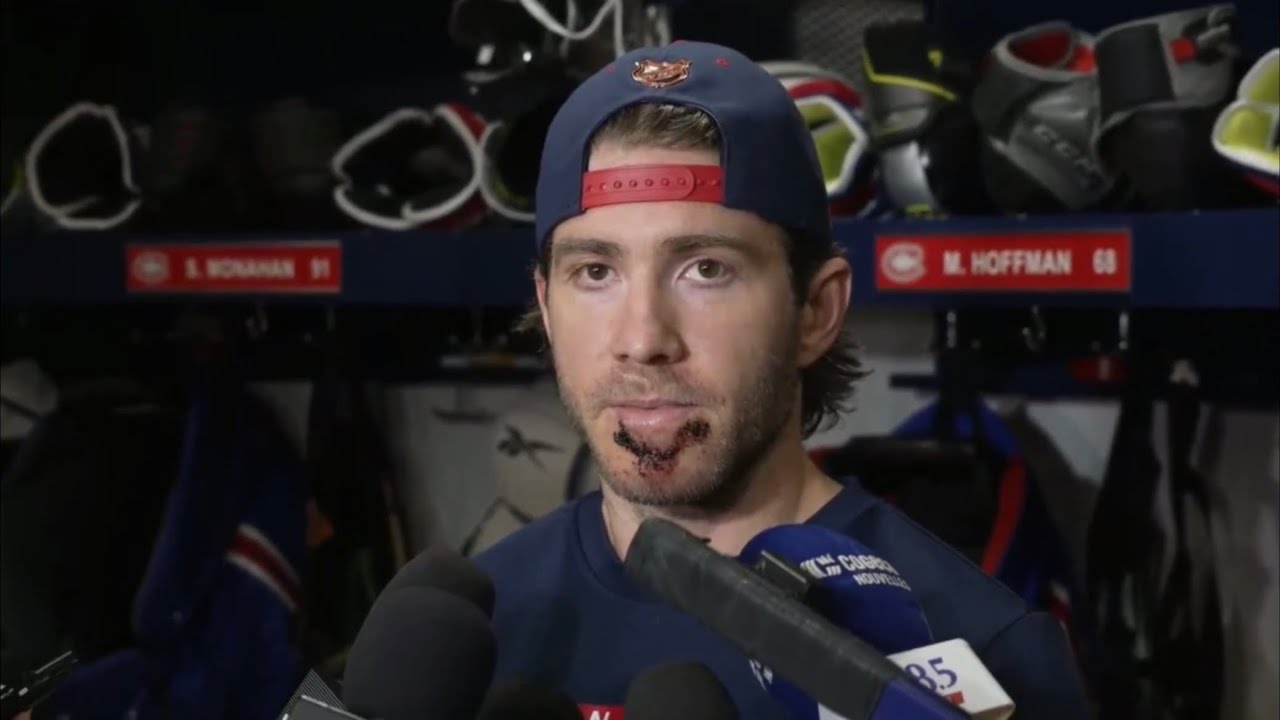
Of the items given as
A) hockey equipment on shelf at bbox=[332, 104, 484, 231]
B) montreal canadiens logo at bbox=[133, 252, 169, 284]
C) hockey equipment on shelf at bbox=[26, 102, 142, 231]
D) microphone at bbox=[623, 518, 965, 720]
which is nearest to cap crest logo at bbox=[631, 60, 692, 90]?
microphone at bbox=[623, 518, 965, 720]

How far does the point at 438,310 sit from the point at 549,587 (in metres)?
0.99

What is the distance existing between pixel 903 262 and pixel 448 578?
66 centimetres

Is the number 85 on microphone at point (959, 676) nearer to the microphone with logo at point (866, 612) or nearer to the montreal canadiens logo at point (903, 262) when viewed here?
the microphone with logo at point (866, 612)

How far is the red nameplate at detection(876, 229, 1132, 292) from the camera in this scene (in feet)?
3.58

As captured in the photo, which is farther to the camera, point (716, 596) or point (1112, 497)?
point (1112, 497)

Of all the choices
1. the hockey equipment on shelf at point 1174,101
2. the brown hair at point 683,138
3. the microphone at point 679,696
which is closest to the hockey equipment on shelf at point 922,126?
the hockey equipment on shelf at point 1174,101

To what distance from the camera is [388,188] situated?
156cm

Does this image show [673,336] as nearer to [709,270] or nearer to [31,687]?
[709,270]

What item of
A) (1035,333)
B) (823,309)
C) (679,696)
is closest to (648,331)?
(823,309)

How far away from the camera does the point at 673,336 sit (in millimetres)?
721

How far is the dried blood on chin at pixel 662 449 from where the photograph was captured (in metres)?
0.74

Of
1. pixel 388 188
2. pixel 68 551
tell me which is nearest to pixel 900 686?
pixel 388 188

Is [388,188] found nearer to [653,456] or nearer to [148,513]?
[148,513]

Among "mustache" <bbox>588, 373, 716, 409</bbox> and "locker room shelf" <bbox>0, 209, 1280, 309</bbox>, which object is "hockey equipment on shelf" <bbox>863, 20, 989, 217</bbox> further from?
"mustache" <bbox>588, 373, 716, 409</bbox>
